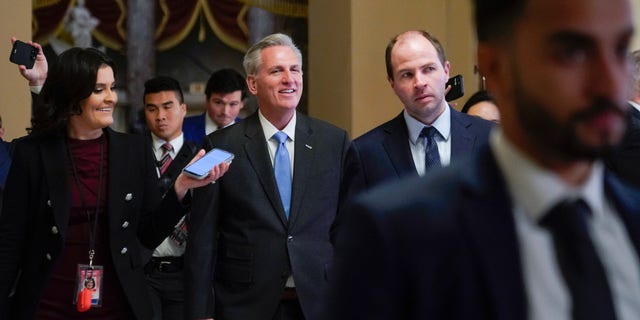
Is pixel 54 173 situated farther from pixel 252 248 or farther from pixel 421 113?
pixel 421 113

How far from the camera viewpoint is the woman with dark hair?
13.3ft

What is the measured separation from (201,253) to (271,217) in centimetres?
32

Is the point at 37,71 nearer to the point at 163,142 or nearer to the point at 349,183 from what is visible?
the point at 163,142

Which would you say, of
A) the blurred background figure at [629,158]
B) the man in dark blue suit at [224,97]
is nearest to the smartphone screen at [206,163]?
A: the blurred background figure at [629,158]

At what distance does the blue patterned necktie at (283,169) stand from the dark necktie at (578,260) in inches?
120

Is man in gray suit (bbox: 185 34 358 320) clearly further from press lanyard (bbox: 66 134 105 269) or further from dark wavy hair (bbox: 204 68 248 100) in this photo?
dark wavy hair (bbox: 204 68 248 100)

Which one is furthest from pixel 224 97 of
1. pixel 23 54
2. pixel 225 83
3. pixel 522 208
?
pixel 522 208

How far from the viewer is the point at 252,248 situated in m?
4.18

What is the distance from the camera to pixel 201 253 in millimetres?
4227

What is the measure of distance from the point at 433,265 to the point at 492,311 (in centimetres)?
9

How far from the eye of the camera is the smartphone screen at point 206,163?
392 cm

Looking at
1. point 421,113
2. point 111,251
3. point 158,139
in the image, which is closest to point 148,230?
point 111,251

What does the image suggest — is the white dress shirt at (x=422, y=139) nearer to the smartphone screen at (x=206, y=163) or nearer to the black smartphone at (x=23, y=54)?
the smartphone screen at (x=206, y=163)

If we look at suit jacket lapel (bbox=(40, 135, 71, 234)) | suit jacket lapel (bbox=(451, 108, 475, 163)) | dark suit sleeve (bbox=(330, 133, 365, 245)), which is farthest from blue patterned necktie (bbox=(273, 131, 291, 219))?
suit jacket lapel (bbox=(40, 135, 71, 234))
